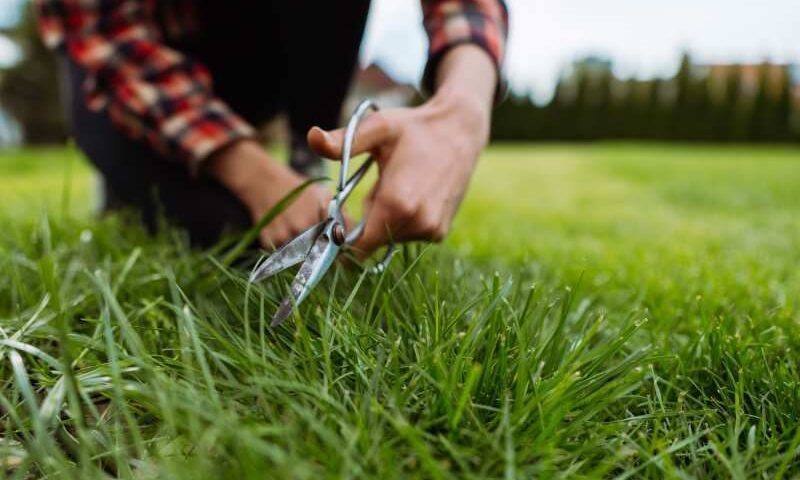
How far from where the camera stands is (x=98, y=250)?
1.55 metres

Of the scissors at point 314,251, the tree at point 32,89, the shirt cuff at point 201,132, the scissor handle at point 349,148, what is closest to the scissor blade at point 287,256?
the scissors at point 314,251

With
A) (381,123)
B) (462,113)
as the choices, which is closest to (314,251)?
(381,123)

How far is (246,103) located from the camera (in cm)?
249

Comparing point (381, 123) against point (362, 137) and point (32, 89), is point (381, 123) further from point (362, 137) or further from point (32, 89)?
point (32, 89)

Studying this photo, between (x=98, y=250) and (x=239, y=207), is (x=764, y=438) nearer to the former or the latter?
(x=239, y=207)

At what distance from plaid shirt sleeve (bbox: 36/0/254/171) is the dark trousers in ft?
0.39

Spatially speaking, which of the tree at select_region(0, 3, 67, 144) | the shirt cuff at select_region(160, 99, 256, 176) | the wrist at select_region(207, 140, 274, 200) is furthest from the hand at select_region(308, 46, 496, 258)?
the tree at select_region(0, 3, 67, 144)

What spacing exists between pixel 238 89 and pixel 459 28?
3.87ft

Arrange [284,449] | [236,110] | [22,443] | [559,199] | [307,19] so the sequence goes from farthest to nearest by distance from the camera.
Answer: [559,199] → [236,110] → [307,19] → [22,443] → [284,449]

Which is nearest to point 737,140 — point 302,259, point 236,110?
point 236,110

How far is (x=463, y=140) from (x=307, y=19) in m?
0.94

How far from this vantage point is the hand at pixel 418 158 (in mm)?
1132

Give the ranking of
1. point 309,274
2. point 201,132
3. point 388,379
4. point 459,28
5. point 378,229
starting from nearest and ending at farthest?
point 388,379 → point 309,274 → point 378,229 → point 459,28 → point 201,132

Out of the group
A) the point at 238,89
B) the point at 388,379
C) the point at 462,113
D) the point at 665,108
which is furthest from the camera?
the point at 665,108
